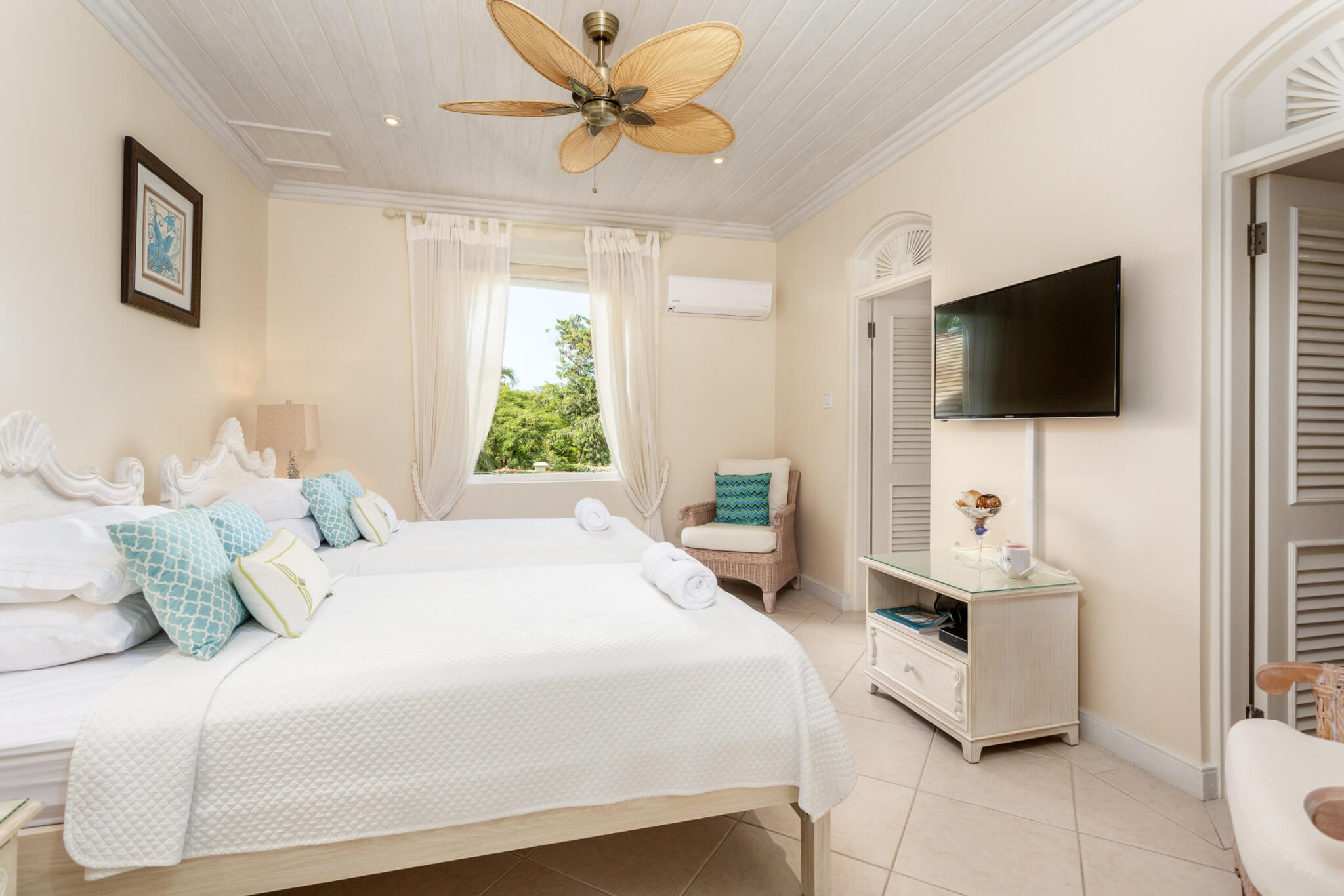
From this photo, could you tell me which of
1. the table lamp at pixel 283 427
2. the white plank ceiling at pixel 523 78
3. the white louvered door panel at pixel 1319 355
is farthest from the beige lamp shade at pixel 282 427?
the white louvered door panel at pixel 1319 355

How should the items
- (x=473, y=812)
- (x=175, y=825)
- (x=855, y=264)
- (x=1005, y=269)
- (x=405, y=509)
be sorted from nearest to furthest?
(x=175, y=825) < (x=473, y=812) < (x=1005, y=269) < (x=855, y=264) < (x=405, y=509)

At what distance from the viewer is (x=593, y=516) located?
3.29m

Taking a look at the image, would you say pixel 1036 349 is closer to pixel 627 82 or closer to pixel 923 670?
pixel 923 670

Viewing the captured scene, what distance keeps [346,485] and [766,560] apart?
2.58 m

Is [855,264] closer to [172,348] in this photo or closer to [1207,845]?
[1207,845]

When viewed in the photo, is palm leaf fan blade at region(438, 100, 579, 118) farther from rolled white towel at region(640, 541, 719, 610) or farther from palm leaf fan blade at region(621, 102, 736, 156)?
rolled white towel at region(640, 541, 719, 610)

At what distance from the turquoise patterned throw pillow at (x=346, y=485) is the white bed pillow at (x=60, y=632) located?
1.51m

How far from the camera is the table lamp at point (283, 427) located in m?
3.61

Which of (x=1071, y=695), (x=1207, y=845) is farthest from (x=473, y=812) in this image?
(x=1071, y=695)

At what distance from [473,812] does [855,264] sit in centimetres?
363

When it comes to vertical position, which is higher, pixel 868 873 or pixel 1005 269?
pixel 1005 269

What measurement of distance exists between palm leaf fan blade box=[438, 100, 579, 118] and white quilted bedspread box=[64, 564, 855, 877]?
1.82 meters

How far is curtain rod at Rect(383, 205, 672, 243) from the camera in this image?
4176 millimetres

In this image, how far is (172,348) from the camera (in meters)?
2.85
